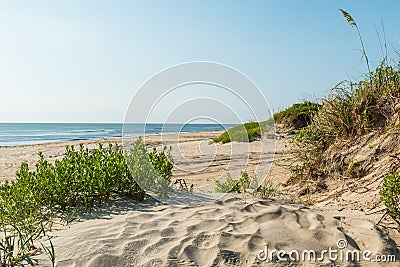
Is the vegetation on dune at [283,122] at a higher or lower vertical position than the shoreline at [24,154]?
higher

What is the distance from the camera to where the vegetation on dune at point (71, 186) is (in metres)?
4.29

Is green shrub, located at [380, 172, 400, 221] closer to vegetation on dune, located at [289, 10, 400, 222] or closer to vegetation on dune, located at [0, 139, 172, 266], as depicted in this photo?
vegetation on dune, located at [289, 10, 400, 222]

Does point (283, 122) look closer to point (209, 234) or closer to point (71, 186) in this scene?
point (71, 186)

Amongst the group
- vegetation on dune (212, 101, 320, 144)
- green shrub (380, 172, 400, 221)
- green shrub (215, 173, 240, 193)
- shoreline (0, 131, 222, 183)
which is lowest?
shoreline (0, 131, 222, 183)

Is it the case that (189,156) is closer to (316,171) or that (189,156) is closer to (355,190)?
(316,171)

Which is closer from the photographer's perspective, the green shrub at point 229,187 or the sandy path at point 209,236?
the sandy path at point 209,236

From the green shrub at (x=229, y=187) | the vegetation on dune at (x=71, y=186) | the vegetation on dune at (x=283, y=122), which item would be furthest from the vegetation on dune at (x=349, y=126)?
the vegetation on dune at (x=283, y=122)

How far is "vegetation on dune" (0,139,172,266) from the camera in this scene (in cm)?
429

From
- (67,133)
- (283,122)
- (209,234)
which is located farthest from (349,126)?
(67,133)

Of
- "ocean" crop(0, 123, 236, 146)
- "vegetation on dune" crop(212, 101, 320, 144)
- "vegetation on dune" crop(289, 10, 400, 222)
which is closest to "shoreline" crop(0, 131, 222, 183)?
"ocean" crop(0, 123, 236, 146)

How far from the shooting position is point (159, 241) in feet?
11.9

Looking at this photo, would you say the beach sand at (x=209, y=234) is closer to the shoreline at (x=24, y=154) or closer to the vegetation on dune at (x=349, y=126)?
the vegetation on dune at (x=349, y=126)

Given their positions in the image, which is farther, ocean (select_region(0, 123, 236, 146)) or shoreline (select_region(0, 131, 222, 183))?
shoreline (select_region(0, 131, 222, 183))

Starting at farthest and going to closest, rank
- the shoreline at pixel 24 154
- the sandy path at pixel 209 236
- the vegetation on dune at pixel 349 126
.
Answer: the shoreline at pixel 24 154
the vegetation on dune at pixel 349 126
the sandy path at pixel 209 236
